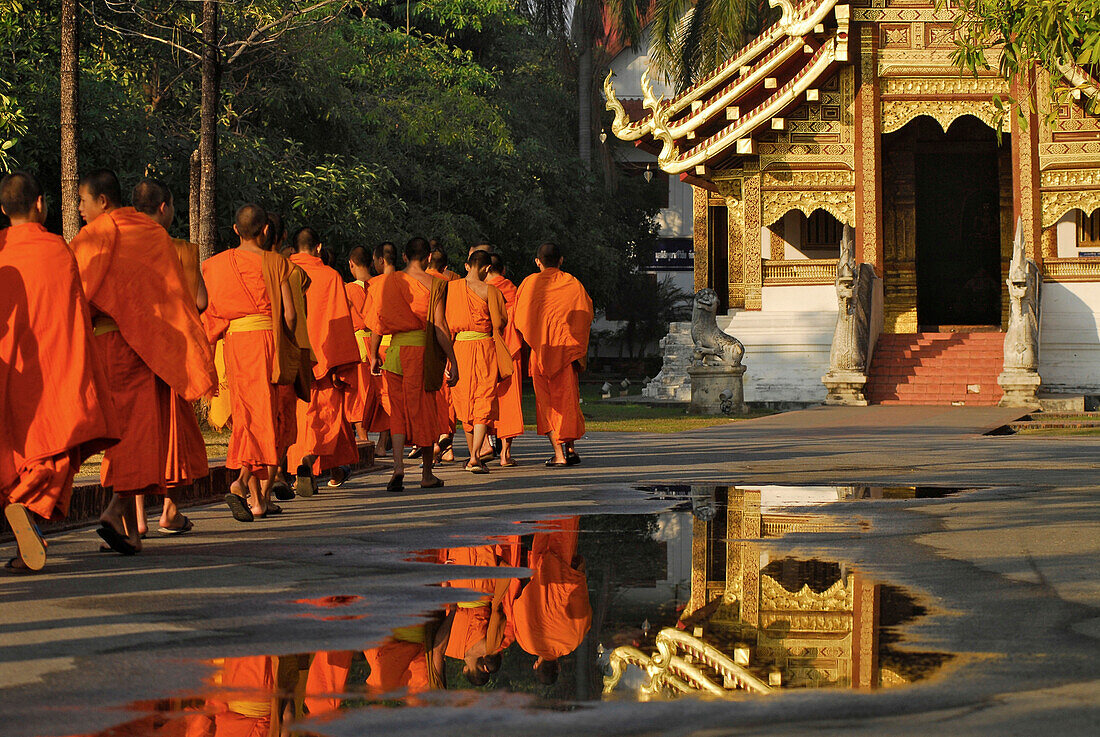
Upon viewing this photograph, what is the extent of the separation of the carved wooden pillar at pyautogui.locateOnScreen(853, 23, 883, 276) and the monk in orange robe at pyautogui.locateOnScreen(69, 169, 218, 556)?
58.5 feet

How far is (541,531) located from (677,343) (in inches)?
804

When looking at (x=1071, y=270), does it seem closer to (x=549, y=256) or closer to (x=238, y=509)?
(x=549, y=256)

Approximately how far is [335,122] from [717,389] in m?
7.10

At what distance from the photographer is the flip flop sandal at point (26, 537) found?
654 cm

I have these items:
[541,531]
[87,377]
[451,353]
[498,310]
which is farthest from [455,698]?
[498,310]

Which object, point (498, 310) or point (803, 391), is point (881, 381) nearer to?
point (803, 391)

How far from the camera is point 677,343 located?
28172 mm

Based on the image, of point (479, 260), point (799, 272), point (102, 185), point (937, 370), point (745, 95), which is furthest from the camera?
point (745, 95)

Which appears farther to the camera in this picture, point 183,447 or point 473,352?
point 473,352

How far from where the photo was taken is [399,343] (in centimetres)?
1095

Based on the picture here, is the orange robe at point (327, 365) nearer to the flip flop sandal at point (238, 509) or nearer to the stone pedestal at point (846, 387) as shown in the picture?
the flip flop sandal at point (238, 509)

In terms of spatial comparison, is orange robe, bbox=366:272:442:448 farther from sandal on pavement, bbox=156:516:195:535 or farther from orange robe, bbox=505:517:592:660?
orange robe, bbox=505:517:592:660

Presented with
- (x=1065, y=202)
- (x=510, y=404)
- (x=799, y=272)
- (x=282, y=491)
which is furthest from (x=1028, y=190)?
(x=282, y=491)

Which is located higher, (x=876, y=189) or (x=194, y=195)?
(x=876, y=189)
